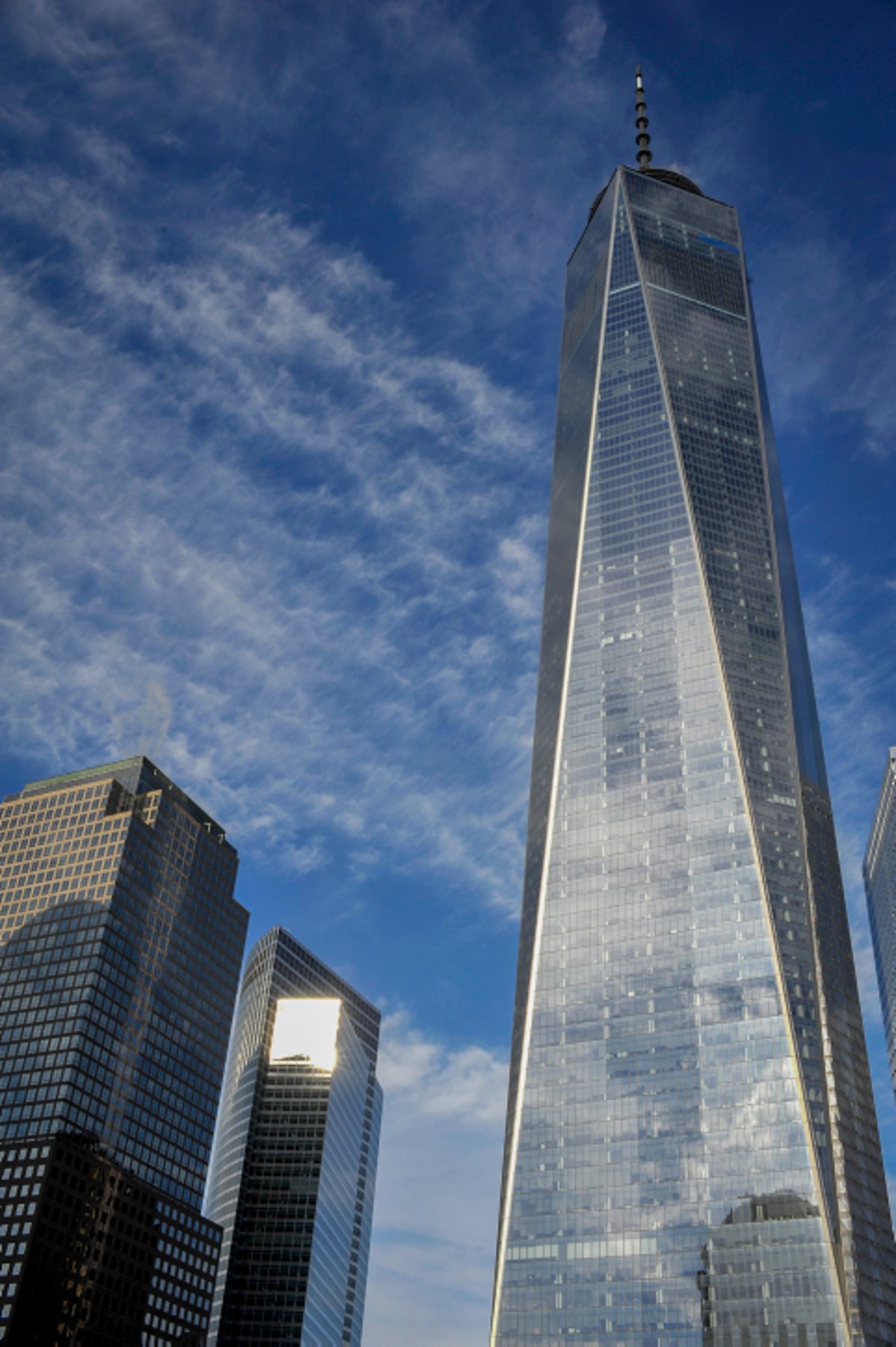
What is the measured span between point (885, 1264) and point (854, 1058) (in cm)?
2554

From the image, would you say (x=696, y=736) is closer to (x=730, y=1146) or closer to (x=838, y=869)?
(x=838, y=869)

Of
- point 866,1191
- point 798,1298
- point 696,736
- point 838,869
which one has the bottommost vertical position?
point 798,1298

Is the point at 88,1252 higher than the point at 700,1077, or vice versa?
the point at 700,1077

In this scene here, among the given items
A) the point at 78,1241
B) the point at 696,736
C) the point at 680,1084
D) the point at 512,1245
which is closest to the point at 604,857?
the point at 696,736

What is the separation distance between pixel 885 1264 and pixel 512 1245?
151 ft

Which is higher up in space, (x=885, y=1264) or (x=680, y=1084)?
(x=680, y=1084)

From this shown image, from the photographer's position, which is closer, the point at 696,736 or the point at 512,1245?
the point at 512,1245

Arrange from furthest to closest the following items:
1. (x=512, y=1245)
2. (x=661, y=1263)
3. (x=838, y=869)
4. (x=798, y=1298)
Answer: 1. (x=838, y=869)
2. (x=512, y=1245)
3. (x=661, y=1263)
4. (x=798, y=1298)

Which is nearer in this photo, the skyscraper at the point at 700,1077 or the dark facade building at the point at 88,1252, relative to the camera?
the skyscraper at the point at 700,1077

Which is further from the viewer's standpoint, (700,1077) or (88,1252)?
(88,1252)

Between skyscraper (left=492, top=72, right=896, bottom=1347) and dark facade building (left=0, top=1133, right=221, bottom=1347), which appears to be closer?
skyscraper (left=492, top=72, right=896, bottom=1347)

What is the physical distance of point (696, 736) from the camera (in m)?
198

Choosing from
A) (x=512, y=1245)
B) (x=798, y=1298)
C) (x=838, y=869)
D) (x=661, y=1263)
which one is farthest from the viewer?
(x=838, y=869)

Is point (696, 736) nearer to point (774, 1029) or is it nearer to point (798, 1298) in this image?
point (774, 1029)
